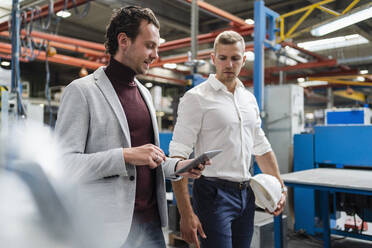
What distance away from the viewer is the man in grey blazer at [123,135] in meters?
0.92

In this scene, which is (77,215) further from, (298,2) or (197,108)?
(298,2)

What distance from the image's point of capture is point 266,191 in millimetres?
1470

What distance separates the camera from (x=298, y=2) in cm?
407

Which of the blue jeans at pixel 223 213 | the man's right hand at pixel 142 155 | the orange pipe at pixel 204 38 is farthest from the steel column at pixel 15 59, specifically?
the orange pipe at pixel 204 38

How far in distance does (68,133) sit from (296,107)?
3.86 metres

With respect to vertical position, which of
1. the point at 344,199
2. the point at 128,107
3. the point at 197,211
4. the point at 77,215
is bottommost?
the point at 344,199

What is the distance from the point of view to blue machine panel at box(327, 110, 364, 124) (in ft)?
13.3

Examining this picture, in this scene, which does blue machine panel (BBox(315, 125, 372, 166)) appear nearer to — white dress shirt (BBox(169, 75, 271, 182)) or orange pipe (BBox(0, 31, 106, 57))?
white dress shirt (BBox(169, 75, 271, 182))

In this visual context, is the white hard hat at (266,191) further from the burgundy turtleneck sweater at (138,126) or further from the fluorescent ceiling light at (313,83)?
the fluorescent ceiling light at (313,83)

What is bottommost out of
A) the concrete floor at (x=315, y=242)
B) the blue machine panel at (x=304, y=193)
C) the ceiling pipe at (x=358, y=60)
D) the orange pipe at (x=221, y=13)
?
the concrete floor at (x=315, y=242)

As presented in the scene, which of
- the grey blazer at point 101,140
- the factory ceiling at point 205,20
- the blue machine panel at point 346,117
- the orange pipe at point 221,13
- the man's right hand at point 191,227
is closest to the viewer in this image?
the grey blazer at point 101,140

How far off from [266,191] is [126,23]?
0.92 meters

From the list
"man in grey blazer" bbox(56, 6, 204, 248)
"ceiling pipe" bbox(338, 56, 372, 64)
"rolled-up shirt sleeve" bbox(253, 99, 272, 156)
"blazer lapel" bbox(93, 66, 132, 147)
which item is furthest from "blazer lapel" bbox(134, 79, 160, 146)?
"ceiling pipe" bbox(338, 56, 372, 64)

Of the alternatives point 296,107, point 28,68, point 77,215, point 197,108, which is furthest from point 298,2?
point 28,68
